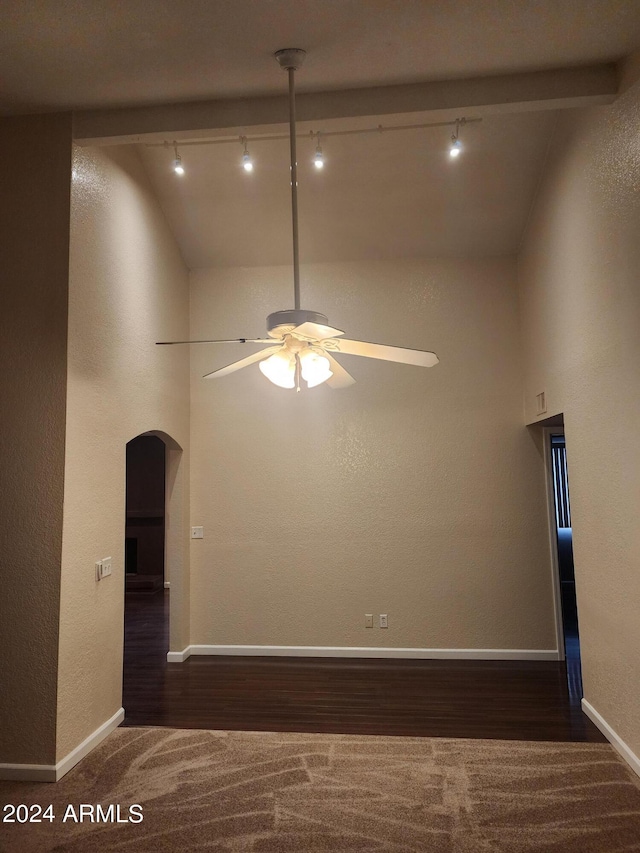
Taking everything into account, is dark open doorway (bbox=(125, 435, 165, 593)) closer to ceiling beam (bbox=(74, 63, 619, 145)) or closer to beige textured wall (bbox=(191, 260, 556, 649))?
beige textured wall (bbox=(191, 260, 556, 649))

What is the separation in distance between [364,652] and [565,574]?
3.66 metres

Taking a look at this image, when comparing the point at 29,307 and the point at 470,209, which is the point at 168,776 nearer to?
the point at 29,307

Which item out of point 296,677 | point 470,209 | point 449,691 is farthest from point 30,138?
point 449,691

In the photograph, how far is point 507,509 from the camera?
17.3 ft

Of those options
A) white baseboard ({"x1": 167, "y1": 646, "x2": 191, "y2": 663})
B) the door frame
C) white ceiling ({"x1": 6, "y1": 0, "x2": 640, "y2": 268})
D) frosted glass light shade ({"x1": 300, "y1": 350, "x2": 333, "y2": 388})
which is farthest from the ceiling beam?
white baseboard ({"x1": 167, "y1": 646, "x2": 191, "y2": 663})

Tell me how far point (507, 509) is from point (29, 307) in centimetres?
426

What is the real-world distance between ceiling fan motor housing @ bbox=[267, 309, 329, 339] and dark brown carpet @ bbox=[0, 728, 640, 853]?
239 cm

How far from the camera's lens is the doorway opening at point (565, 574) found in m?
4.91

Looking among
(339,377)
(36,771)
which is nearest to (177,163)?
(339,377)

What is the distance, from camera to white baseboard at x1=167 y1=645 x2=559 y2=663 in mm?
5113

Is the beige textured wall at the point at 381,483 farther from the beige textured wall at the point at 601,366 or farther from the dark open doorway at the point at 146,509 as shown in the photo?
the dark open doorway at the point at 146,509

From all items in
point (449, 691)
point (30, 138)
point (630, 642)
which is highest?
point (30, 138)

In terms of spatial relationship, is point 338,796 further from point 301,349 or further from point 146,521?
point 146,521

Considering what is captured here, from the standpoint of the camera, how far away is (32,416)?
3.32m
